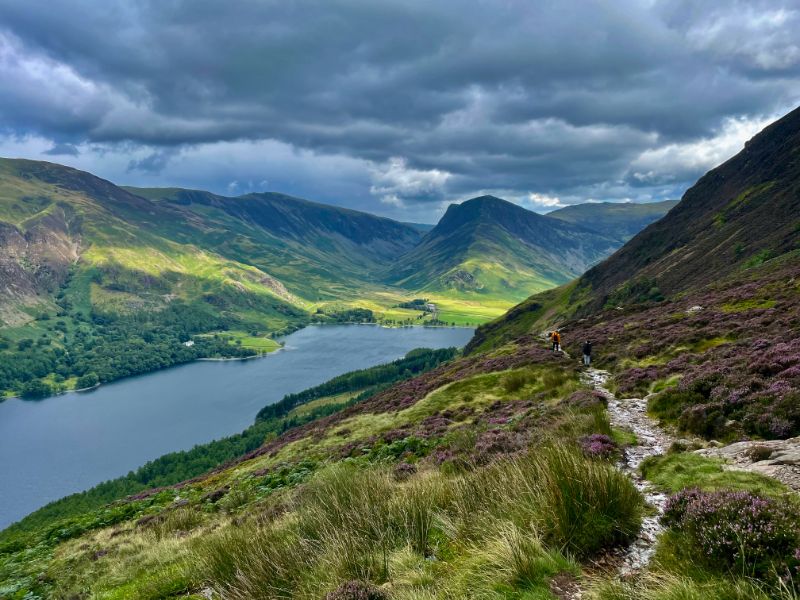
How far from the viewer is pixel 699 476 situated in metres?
10.3

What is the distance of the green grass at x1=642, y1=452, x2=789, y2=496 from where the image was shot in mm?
8844

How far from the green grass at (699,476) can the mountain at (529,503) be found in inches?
2.7

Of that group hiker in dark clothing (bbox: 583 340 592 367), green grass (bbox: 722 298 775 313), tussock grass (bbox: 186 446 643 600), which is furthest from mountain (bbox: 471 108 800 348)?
tussock grass (bbox: 186 446 643 600)

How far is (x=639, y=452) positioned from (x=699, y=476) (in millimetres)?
4798

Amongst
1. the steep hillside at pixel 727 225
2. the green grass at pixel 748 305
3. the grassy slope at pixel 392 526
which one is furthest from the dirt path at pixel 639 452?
the steep hillside at pixel 727 225

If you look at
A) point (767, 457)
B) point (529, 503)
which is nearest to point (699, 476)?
point (767, 457)

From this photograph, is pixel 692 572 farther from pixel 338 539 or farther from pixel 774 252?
pixel 774 252

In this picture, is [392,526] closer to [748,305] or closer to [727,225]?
[748,305]

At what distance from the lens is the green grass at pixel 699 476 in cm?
884

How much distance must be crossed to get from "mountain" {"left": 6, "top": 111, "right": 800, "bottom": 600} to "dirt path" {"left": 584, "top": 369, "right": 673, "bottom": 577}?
63 millimetres

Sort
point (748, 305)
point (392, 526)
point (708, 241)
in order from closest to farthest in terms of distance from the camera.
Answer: point (392, 526), point (748, 305), point (708, 241)

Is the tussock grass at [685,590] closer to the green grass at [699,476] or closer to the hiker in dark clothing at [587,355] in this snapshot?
the green grass at [699,476]

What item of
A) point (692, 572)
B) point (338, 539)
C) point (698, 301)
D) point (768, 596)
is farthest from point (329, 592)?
point (698, 301)

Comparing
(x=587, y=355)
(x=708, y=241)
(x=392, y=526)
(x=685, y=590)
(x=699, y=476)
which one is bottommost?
(x=587, y=355)
